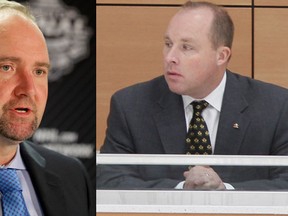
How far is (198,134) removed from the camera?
264 centimetres

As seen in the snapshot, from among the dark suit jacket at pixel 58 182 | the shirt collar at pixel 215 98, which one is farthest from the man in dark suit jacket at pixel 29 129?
the shirt collar at pixel 215 98

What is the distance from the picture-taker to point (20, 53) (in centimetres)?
258

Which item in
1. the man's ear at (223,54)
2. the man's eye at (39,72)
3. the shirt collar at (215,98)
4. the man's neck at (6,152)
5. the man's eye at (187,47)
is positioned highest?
the man's eye at (187,47)

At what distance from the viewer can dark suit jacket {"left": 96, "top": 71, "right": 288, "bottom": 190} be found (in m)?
2.62

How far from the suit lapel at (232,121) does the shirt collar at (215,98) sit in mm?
16

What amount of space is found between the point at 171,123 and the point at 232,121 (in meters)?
0.24

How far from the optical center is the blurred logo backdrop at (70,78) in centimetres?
267

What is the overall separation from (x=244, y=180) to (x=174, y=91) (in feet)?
1.49

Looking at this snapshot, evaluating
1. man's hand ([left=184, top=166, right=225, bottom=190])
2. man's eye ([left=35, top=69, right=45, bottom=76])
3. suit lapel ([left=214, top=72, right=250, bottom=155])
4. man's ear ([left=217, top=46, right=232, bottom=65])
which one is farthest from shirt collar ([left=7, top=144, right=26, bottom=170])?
man's ear ([left=217, top=46, right=232, bottom=65])

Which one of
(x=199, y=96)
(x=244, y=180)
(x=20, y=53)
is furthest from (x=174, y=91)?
(x=20, y=53)

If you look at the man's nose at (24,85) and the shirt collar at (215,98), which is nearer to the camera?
the man's nose at (24,85)

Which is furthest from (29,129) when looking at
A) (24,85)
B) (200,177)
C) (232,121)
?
(232,121)

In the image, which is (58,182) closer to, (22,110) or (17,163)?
(17,163)

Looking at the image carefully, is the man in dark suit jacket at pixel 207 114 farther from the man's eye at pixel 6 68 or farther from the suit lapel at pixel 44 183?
the man's eye at pixel 6 68
